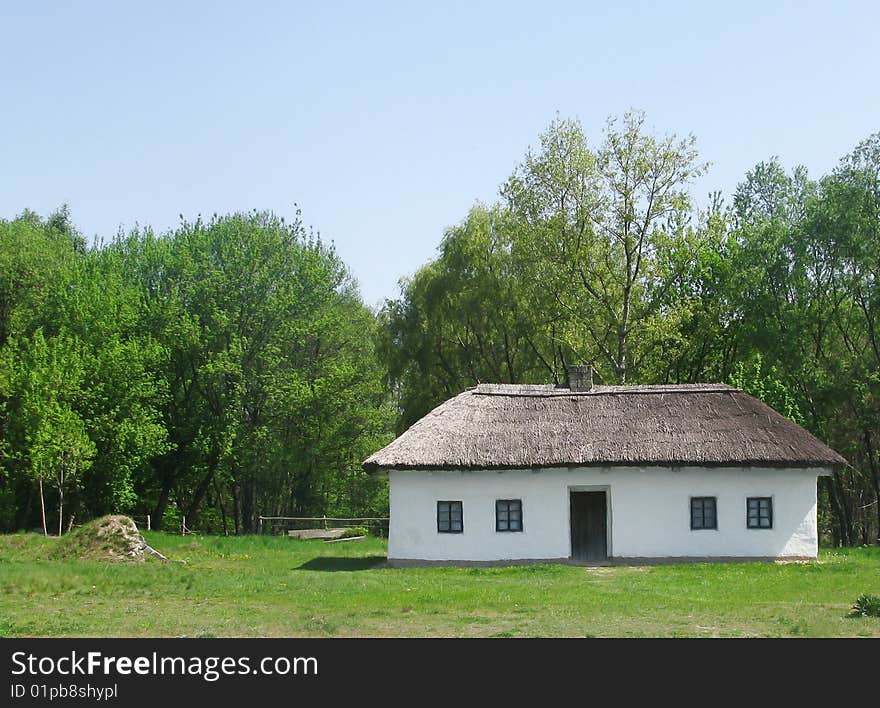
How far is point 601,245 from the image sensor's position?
38.8 metres

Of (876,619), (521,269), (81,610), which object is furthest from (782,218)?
(81,610)

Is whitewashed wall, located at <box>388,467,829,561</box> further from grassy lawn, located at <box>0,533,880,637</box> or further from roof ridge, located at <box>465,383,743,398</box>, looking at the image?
roof ridge, located at <box>465,383,743,398</box>

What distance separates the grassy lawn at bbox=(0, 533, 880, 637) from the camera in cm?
1423

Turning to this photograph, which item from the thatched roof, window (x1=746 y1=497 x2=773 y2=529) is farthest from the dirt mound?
window (x1=746 y1=497 x2=773 y2=529)

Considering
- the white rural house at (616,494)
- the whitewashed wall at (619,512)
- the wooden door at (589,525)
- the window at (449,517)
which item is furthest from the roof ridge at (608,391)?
the window at (449,517)

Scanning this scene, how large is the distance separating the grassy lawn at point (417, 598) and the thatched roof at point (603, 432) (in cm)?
263

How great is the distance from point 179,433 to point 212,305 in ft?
17.4

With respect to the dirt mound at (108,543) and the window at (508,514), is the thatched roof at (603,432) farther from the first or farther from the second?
the dirt mound at (108,543)

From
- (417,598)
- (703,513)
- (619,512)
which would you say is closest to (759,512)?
(703,513)

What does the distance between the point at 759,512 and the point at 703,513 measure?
1415mm

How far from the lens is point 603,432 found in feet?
87.6

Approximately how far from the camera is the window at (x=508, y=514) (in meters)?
26.0
